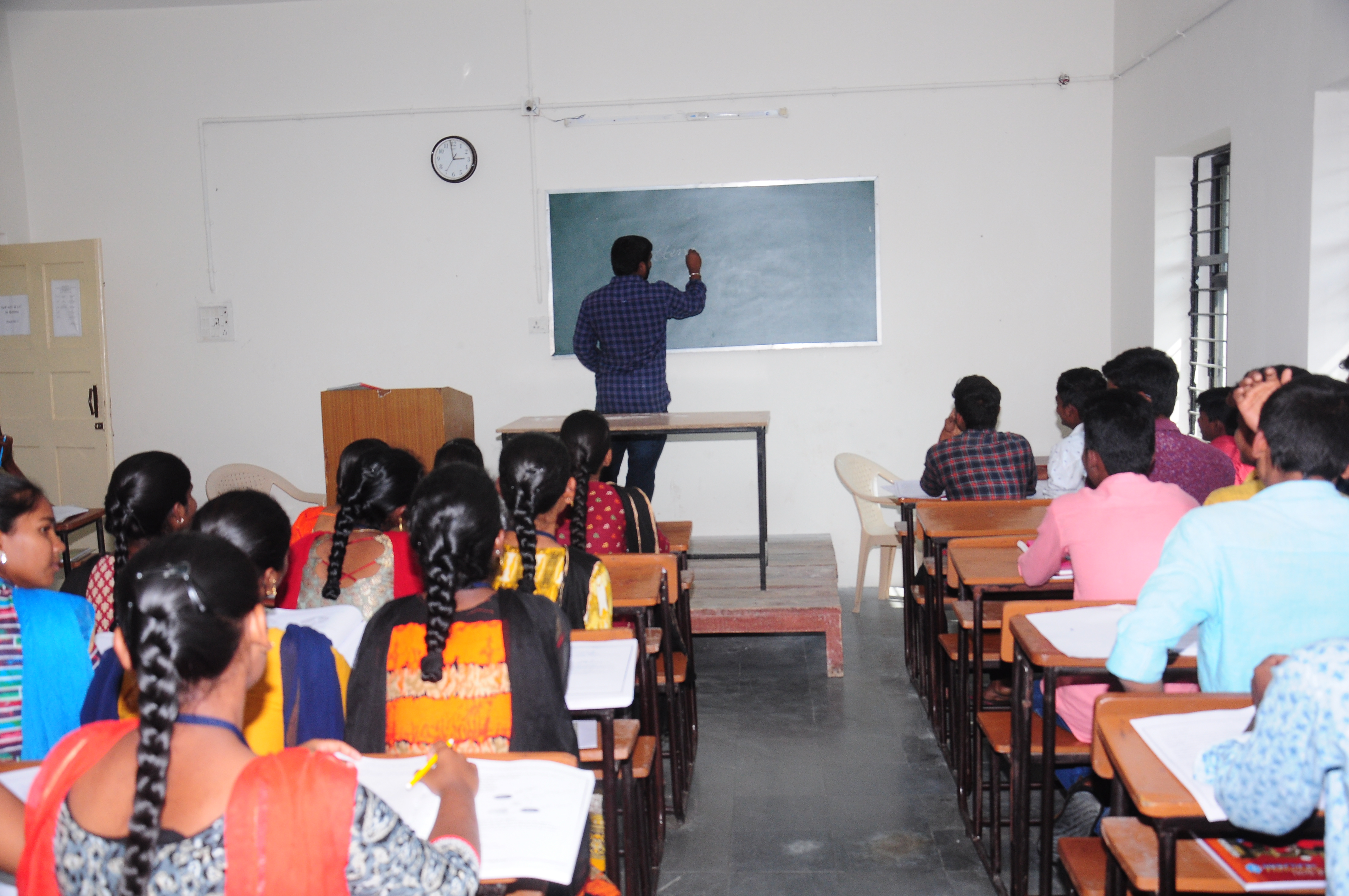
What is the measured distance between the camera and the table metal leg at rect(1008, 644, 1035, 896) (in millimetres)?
2102

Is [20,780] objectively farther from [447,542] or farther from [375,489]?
[375,489]

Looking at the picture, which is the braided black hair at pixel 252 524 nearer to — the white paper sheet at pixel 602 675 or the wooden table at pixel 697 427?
the white paper sheet at pixel 602 675

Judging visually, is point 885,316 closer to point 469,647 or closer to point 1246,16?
point 1246,16

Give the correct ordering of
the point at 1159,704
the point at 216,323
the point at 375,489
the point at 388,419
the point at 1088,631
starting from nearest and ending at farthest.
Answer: the point at 1159,704, the point at 1088,631, the point at 375,489, the point at 388,419, the point at 216,323

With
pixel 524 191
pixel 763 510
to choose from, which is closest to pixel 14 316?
pixel 524 191

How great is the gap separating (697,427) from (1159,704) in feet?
8.50

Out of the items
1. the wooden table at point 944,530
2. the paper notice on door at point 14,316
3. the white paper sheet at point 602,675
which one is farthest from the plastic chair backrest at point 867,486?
the paper notice on door at point 14,316

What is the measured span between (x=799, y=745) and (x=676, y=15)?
373 cm

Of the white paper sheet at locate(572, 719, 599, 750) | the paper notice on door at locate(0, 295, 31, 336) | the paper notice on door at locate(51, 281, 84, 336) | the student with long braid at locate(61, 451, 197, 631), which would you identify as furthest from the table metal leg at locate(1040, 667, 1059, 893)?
the paper notice on door at locate(0, 295, 31, 336)

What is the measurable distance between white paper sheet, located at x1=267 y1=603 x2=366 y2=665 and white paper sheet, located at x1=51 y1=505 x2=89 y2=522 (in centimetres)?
271

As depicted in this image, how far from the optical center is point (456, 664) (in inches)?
64.3

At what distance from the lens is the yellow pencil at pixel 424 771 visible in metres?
1.31

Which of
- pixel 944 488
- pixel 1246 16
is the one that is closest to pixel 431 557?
pixel 944 488

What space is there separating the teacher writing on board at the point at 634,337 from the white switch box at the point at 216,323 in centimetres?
201
